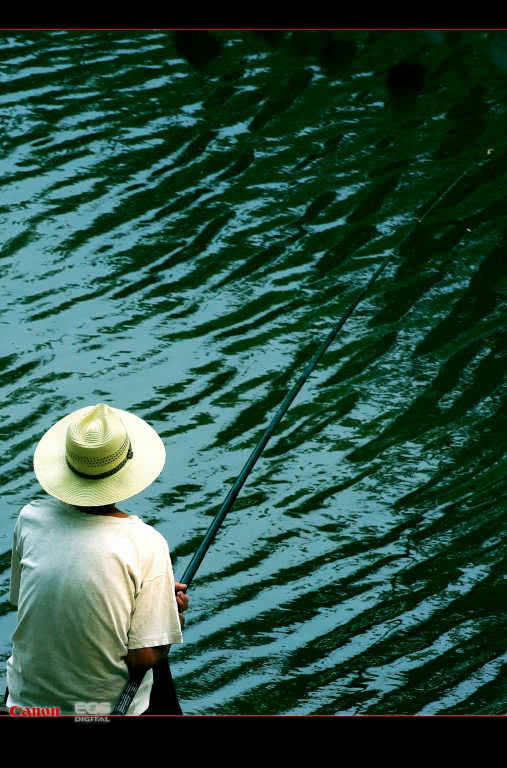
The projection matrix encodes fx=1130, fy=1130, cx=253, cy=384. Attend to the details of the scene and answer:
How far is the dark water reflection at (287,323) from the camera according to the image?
3334 millimetres

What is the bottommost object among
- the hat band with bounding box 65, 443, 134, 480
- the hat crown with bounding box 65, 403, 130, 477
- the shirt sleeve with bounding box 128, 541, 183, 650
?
the shirt sleeve with bounding box 128, 541, 183, 650

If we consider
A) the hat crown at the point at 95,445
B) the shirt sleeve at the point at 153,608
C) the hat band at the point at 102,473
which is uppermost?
the hat crown at the point at 95,445

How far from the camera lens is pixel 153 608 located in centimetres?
214

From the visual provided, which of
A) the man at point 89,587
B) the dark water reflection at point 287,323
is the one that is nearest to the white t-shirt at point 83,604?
the man at point 89,587

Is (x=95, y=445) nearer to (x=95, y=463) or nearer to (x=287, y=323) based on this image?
(x=95, y=463)

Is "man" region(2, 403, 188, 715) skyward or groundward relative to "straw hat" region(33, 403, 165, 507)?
groundward

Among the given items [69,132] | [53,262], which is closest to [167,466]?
[53,262]

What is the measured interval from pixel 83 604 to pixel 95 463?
27 centimetres

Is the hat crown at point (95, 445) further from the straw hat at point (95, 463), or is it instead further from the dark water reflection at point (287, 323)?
the dark water reflection at point (287, 323)

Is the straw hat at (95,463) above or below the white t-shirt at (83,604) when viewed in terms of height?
above

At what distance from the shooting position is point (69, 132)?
6.16 m

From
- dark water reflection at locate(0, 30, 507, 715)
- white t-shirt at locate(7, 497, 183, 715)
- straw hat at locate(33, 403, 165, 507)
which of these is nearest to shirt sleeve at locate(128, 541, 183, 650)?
white t-shirt at locate(7, 497, 183, 715)

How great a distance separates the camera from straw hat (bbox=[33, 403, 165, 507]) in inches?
85.0

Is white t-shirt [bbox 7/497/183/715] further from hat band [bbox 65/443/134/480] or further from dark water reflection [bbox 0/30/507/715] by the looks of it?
dark water reflection [bbox 0/30/507/715]
